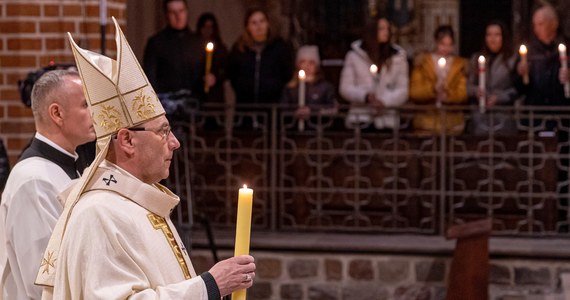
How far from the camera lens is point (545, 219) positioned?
31.7ft

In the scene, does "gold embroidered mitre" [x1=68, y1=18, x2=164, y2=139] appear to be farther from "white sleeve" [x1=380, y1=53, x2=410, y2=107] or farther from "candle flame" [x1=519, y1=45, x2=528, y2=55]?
"white sleeve" [x1=380, y1=53, x2=410, y2=107]

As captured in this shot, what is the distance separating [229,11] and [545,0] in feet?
9.84

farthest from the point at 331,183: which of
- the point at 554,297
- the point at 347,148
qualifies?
the point at 554,297

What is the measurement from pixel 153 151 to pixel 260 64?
19.9 feet

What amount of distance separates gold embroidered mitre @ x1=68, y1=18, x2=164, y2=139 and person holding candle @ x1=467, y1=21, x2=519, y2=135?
19.1ft

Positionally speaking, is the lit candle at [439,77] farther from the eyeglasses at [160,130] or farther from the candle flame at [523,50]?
the eyeglasses at [160,130]

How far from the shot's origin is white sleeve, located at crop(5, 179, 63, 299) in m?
4.83

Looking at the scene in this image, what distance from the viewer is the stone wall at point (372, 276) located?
9289 millimetres

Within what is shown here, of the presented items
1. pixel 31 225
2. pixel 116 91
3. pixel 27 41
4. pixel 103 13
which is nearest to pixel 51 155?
pixel 31 225

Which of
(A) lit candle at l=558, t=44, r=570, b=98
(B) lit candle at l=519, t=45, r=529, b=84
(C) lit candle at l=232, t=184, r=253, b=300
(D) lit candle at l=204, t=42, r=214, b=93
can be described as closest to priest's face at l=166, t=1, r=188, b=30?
(D) lit candle at l=204, t=42, r=214, b=93

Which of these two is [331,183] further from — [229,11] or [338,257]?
[229,11]

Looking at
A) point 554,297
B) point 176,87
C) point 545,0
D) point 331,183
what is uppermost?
point 545,0

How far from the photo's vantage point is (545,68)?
9750 millimetres

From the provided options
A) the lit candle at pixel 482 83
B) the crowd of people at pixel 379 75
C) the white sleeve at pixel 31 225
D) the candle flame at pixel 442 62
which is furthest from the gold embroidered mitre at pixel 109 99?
the crowd of people at pixel 379 75
